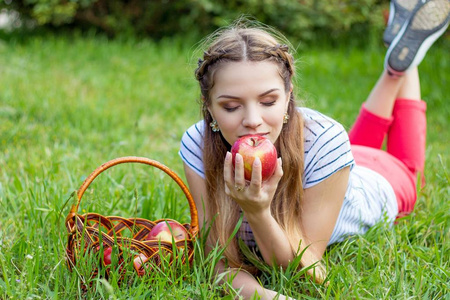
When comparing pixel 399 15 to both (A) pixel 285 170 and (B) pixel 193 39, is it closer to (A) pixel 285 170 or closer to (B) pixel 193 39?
(A) pixel 285 170

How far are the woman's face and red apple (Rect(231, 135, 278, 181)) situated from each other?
83mm

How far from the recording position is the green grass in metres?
2.21

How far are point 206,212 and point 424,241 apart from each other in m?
0.97

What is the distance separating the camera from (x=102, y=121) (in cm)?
441

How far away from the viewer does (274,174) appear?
2.07 metres

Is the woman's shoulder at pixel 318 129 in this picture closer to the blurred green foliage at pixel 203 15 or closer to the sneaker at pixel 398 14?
the sneaker at pixel 398 14

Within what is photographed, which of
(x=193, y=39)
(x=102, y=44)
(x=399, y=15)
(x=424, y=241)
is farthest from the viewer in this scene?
(x=193, y=39)

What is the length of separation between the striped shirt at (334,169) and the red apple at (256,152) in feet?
1.28

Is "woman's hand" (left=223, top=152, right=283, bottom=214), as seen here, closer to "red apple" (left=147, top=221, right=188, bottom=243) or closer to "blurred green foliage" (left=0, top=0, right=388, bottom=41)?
"red apple" (left=147, top=221, right=188, bottom=243)

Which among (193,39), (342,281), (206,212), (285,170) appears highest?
(193,39)

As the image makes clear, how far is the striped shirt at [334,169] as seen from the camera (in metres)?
2.40

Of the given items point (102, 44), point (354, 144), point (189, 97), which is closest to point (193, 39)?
point (102, 44)

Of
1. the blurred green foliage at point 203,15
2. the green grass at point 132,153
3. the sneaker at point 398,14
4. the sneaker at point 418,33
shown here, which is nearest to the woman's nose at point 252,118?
the green grass at point 132,153

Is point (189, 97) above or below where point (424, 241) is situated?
above
